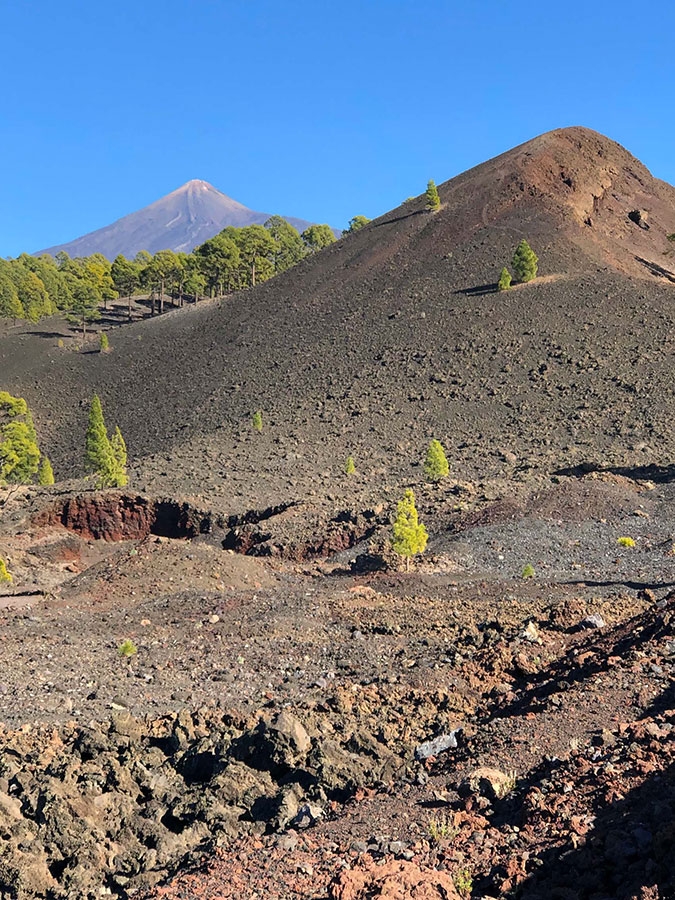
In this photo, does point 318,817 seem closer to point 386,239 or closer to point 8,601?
point 8,601

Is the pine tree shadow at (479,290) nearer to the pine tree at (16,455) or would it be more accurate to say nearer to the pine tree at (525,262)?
the pine tree at (525,262)

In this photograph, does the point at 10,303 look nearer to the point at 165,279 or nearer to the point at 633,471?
the point at 165,279

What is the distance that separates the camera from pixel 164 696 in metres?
15.8

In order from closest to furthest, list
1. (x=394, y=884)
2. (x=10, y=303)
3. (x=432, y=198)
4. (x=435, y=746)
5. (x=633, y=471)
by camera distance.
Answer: (x=394, y=884), (x=435, y=746), (x=633, y=471), (x=432, y=198), (x=10, y=303)

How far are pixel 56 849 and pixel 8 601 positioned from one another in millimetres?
18947

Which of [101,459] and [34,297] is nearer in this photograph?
[101,459]

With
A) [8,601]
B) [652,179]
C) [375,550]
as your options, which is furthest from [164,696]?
[652,179]

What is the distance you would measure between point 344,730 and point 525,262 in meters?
63.1

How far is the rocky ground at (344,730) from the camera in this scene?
8367 millimetres

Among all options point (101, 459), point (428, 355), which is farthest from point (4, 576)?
point (428, 355)

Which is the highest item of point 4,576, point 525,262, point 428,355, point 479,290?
point 525,262

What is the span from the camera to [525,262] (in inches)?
2768

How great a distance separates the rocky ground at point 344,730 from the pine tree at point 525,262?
1814 inches

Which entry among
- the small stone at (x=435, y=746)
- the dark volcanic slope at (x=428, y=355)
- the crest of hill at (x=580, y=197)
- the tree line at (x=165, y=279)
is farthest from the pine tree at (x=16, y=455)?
the crest of hill at (x=580, y=197)
